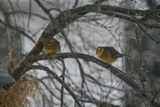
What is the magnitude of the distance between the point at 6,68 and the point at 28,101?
519mm

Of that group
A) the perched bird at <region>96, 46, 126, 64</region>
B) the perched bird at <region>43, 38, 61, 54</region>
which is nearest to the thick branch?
the perched bird at <region>43, 38, 61, 54</region>

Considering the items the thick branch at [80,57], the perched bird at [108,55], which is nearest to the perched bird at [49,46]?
the thick branch at [80,57]

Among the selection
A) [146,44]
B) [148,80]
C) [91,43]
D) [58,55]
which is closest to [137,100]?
[148,80]

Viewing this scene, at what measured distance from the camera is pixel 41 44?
4.66 meters

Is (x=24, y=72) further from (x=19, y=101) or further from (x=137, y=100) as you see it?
(x=137, y=100)

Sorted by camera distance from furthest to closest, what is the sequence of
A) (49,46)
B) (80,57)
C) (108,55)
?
(108,55)
(49,46)
(80,57)

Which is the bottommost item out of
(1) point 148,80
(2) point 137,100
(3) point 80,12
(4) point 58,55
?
(2) point 137,100

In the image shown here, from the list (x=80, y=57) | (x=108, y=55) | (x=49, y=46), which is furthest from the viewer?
(x=108, y=55)

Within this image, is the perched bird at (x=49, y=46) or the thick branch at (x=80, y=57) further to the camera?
the perched bird at (x=49, y=46)

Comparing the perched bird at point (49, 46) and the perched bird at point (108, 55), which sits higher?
the perched bird at point (49, 46)

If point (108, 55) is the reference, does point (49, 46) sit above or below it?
above

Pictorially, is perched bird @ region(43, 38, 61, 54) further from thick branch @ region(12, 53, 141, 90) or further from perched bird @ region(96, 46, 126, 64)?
A: perched bird @ region(96, 46, 126, 64)

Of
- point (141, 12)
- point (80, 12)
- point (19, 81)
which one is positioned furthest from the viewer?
point (19, 81)

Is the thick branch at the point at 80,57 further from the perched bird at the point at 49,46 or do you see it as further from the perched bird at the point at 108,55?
the perched bird at the point at 108,55
